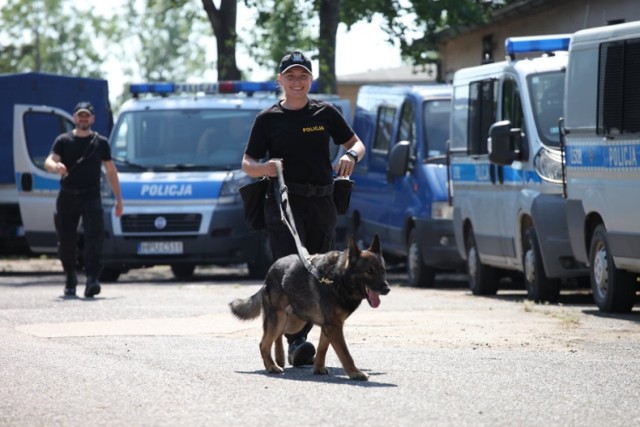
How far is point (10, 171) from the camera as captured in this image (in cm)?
2475

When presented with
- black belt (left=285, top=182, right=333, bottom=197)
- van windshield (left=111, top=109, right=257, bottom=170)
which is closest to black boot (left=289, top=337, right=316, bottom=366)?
black belt (left=285, top=182, right=333, bottom=197)

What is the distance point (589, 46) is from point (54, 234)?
10.4m

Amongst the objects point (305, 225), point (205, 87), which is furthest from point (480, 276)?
point (305, 225)

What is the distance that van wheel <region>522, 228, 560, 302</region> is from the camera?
1702 centimetres

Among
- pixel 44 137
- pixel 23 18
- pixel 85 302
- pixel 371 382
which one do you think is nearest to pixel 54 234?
pixel 44 137

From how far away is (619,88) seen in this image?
14844 millimetres

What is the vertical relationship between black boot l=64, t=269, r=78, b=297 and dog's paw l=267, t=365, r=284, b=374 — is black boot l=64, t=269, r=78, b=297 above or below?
below

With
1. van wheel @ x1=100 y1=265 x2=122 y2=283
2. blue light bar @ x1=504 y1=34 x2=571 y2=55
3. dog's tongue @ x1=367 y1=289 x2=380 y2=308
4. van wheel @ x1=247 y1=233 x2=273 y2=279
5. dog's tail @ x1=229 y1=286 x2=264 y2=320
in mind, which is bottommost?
van wheel @ x1=100 y1=265 x2=122 y2=283

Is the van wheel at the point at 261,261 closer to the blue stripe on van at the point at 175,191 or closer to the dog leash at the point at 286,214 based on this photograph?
the blue stripe on van at the point at 175,191

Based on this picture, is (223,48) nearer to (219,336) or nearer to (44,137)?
(44,137)

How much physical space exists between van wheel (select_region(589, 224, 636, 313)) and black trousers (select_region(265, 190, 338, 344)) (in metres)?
Result: 4.52

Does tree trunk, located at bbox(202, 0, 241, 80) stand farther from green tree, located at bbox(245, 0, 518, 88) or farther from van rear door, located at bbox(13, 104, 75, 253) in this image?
van rear door, located at bbox(13, 104, 75, 253)

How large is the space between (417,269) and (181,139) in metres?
3.86

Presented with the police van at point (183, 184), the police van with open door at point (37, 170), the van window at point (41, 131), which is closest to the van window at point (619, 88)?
the police van at point (183, 184)
